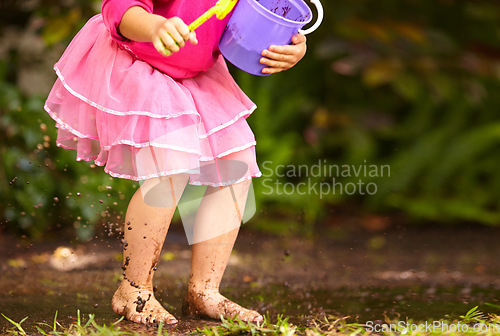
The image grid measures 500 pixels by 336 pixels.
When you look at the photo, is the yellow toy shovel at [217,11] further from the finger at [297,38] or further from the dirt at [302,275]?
the dirt at [302,275]

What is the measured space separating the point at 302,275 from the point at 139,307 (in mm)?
1276

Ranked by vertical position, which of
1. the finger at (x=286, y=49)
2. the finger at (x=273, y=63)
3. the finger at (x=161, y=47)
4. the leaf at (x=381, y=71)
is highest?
the leaf at (x=381, y=71)

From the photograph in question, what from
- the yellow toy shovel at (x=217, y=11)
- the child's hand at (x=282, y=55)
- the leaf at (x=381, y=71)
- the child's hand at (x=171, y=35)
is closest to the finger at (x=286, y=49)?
the child's hand at (x=282, y=55)

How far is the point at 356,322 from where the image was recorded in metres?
2.16

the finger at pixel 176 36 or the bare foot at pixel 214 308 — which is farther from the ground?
the finger at pixel 176 36

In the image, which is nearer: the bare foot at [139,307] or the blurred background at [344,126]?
the bare foot at [139,307]

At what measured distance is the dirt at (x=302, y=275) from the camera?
2396 mm

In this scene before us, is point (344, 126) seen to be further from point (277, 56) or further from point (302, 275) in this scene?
point (277, 56)

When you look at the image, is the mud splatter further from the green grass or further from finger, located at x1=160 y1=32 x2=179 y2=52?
finger, located at x1=160 y1=32 x2=179 y2=52

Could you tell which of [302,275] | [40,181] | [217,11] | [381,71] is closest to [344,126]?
[381,71]

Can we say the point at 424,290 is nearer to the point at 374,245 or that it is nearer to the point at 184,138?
the point at 374,245

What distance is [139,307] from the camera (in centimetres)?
200

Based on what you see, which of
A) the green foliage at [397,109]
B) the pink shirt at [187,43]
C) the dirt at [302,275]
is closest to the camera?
the pink shirt at [187,43]

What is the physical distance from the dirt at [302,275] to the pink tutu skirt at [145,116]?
18.6 inches
